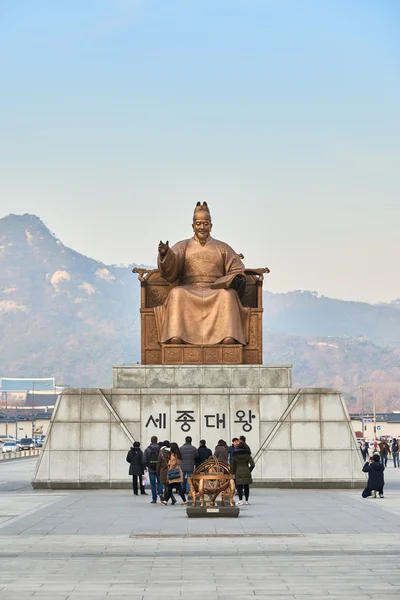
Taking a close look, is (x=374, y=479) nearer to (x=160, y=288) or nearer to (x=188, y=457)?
(x=188, y=457)

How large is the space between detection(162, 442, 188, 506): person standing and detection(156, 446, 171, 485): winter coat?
11 cm

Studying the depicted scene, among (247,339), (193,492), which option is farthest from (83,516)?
(247,339)

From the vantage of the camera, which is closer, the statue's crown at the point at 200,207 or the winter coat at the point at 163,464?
the winter coat at the point at 163,464

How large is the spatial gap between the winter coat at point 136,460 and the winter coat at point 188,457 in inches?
57.7

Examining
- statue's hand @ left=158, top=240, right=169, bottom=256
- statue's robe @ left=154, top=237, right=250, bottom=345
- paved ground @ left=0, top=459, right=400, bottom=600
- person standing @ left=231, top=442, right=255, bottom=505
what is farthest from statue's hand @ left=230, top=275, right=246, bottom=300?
paved ground @ left=0, top=459, right=400, bottom=600

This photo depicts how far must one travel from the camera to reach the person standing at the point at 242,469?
2034 centimetres

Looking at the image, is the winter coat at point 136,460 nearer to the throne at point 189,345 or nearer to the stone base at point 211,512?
the throne at point 189,345

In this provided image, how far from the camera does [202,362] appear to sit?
24.8 metres

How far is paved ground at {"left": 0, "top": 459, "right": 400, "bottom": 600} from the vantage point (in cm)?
1053

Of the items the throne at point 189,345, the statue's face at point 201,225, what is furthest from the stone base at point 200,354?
the statue's face at point 201,225

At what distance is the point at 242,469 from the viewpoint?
2047 centimetres

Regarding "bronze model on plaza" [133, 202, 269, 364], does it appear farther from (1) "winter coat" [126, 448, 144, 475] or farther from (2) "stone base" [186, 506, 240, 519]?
(2) "stone base" [186, 506, 240, 519]

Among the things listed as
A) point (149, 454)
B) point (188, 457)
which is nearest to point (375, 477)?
point (188, 457)

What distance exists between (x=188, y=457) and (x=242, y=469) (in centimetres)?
133
